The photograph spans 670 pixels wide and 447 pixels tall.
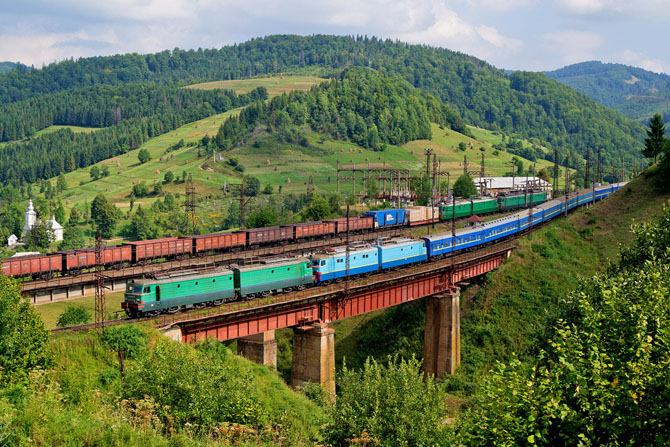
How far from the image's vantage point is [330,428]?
30.4 m

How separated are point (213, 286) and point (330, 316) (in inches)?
464

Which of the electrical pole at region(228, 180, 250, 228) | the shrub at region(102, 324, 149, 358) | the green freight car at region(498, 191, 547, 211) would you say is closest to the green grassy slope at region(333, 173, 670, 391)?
the green freight car at region(498, 191, 547, 211)

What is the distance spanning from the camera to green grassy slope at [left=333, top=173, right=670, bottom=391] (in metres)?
67.4

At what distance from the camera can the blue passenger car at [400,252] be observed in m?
64.4

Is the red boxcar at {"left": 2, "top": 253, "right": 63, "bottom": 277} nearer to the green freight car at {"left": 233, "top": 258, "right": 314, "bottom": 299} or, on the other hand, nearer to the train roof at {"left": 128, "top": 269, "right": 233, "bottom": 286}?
the train roof at {"left": 128, "top": 269, "right": 233, "bottom": 286}

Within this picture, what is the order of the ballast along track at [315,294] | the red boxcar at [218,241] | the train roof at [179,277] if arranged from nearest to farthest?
the ballast along track at [315,294], the train roof at [179,277], the red boxcar at [218,241]

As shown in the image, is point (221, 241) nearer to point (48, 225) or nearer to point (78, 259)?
point (78, 259)

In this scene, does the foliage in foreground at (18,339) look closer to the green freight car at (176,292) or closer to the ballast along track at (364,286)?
the ballast along track at (364,286)

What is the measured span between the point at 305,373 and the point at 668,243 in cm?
2900

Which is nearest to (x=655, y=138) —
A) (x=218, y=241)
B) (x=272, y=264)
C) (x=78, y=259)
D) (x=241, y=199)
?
(x=241, y=199)

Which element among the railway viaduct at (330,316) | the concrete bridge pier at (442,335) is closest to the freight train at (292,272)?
the railway viaduct at (330,316)

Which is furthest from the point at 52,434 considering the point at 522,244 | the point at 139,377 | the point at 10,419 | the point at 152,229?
the point at 152,229

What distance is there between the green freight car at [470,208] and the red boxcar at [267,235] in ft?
91.2

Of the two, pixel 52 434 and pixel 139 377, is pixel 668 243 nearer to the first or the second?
pixel 139 377
